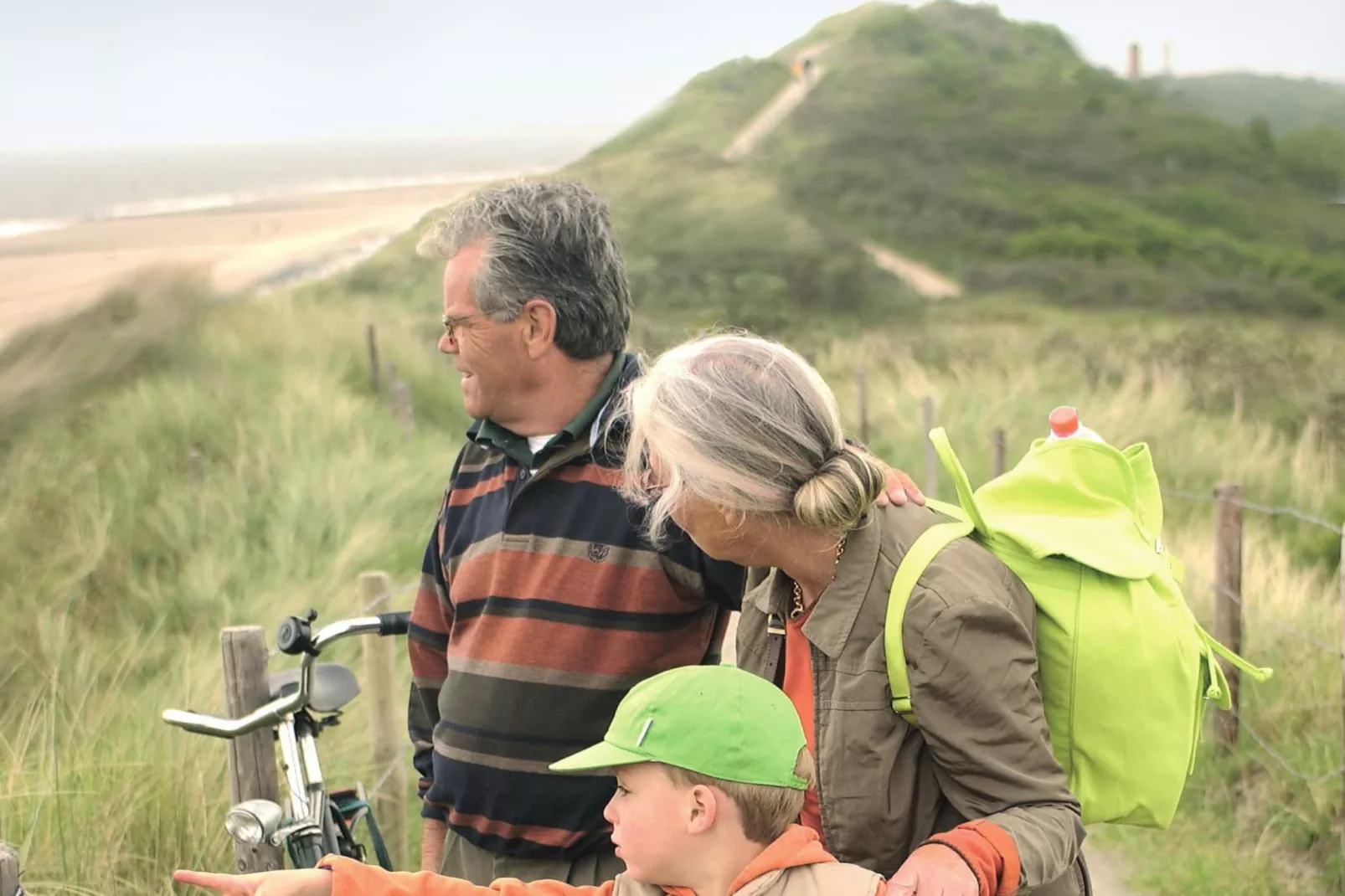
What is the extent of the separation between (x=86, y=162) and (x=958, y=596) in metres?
25.9

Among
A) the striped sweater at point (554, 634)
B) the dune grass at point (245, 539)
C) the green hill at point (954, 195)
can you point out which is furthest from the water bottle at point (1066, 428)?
the green hill at point (954, 195)

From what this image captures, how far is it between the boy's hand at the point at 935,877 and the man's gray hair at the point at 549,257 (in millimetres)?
1233

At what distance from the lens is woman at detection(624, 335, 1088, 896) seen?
65.2 inches

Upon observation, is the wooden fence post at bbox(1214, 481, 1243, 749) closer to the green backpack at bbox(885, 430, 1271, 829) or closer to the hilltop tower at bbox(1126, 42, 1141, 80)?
the green backpack at bbox(885, 430, 1271, 829)

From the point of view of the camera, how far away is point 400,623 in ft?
9.29

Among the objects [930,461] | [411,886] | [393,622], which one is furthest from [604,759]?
[930,461]

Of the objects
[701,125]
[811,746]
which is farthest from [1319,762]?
[701,125]

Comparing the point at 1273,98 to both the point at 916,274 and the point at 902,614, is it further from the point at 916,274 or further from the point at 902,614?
the point at 902,614

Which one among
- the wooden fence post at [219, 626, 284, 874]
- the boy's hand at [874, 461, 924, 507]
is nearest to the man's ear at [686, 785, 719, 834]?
the boy's hand at [874, 461, 924, 507]

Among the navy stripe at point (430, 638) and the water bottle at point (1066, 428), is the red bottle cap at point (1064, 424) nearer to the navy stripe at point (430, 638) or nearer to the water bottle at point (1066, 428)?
the water bottle at point (1066, 428)

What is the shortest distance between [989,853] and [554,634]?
96 cm

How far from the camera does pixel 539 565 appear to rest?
7.73 feet

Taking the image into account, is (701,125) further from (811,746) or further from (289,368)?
(811,746)

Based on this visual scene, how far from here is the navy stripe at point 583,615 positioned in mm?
2326
